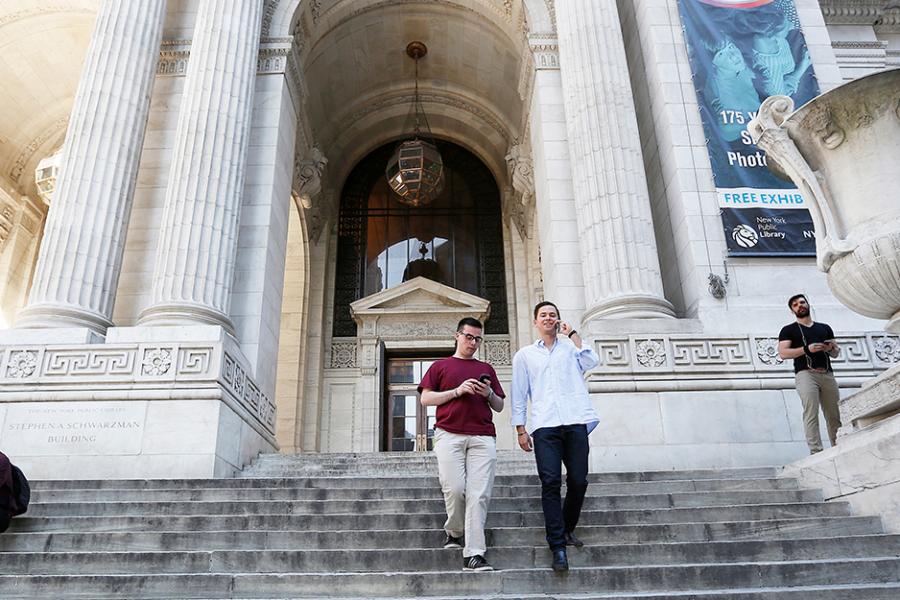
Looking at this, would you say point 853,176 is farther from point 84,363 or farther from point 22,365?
point 22,365

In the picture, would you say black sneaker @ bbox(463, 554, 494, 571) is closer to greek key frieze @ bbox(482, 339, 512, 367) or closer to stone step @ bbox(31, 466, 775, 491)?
stone step @ bbox(31, 466, 775, 491)

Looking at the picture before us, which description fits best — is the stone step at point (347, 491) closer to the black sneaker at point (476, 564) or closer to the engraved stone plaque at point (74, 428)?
the engraved stone plaque at point (74, 428)

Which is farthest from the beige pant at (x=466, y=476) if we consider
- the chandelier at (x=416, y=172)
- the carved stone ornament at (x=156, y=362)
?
the chandelier at (x=416, y=172)

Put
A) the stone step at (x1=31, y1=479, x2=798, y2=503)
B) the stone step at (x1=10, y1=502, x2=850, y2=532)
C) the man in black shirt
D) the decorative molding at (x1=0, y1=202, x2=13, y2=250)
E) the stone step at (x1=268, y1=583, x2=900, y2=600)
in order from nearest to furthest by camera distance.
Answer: the stone step at (x1=268, y1=583, x2=900, y2=600)
the stone step at (x1=10, y1=502, x2=850, y2=532)
the stone step at (x1=31, y1=479, x2=798, y2=503)
the man in black shirt
the decorative molding at (x1=0, y1=202, x2=13, y2=250)

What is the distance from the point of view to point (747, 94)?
10.8 meters

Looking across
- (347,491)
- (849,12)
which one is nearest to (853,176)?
(347,491)

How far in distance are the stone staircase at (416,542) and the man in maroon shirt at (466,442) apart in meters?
0.24

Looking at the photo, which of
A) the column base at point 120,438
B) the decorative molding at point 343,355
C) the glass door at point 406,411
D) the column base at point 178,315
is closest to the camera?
the column base at point 120,438

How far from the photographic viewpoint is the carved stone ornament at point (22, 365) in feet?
29.0

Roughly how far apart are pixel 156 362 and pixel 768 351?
831cm

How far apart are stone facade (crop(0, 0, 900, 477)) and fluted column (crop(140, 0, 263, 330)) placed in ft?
0.11

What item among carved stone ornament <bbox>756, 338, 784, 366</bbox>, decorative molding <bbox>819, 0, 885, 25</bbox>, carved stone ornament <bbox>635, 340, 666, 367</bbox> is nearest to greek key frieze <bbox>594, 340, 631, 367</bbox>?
carved stone ornament <bbox>635, 340, 666, 367</bbox>

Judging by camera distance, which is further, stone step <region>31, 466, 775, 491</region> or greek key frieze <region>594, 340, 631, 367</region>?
greek key frieze <region>594, 340, 631, 367</region>

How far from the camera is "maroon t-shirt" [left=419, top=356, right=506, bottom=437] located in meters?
4.65
